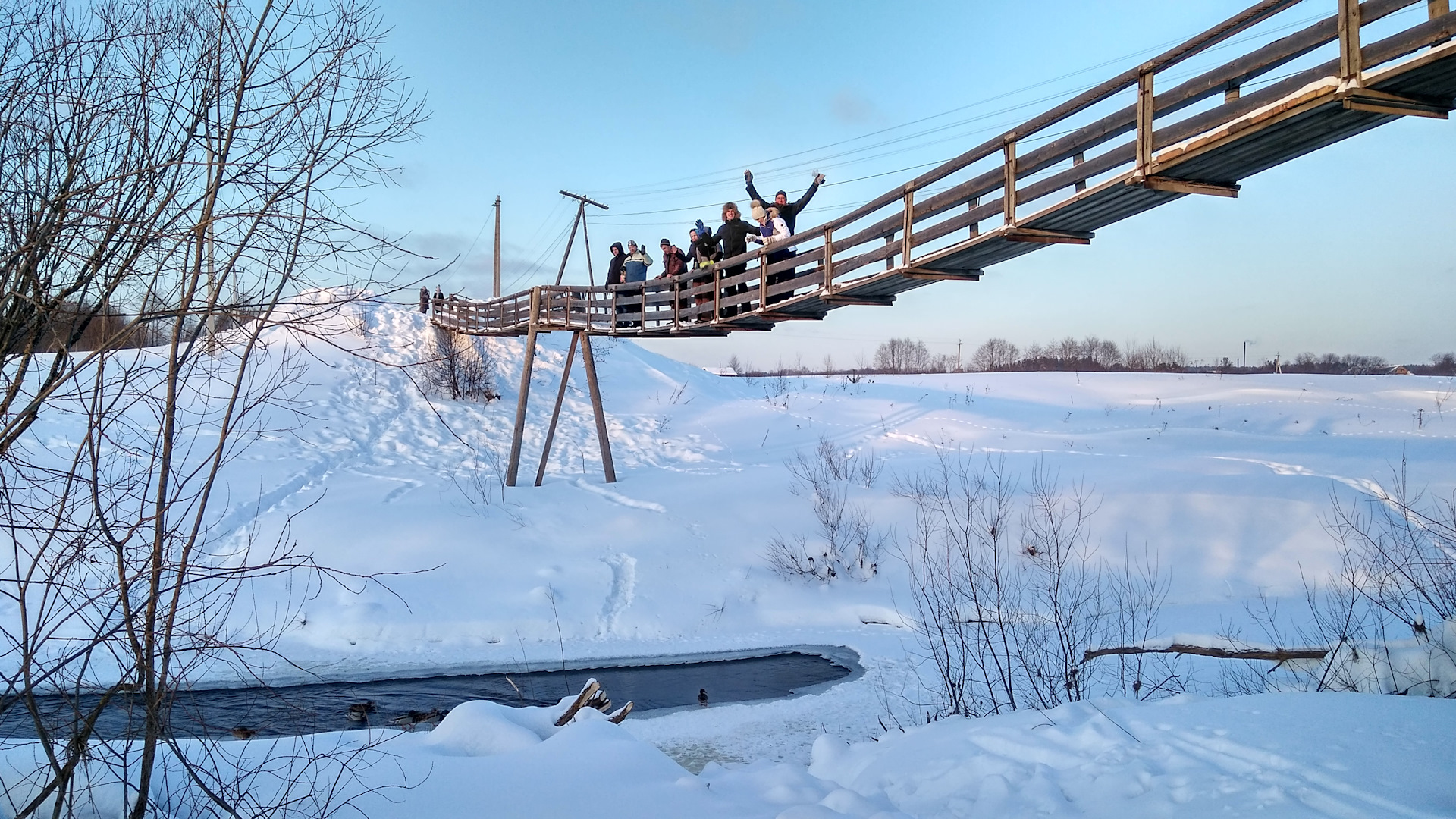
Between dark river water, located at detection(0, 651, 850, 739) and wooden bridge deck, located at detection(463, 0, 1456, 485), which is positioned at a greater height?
wooden bridge deck, located at detection(463, 0, 1456, 485)

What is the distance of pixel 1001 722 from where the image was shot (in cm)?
587

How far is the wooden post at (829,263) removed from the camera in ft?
30.8

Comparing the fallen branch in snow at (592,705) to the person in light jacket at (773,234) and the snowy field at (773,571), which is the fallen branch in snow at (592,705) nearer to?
the snowy field at (773,571)

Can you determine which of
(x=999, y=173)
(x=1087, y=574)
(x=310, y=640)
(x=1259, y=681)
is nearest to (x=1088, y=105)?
(x=999, y=173)

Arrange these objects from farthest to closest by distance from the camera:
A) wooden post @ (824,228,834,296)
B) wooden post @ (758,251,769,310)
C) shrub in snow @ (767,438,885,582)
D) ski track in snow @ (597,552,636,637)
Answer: shrub in snow @ (767,438,885,582)
ski track in snow @ (597,552,636,637)
wooden post @ (758,251,769,310)
wooden post @ (824,228,834,296)

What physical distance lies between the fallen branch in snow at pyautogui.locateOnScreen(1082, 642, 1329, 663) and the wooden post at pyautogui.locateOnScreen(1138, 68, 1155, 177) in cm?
387

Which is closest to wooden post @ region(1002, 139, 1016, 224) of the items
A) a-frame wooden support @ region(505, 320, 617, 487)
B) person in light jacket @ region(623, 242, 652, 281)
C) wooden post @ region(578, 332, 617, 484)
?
person in light jacket @ region(623, 242, 652, 281)

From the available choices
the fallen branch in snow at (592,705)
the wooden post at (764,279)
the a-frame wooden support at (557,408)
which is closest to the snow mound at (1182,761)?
the fallen branch in snow at (592,705)

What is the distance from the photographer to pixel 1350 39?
4.67m

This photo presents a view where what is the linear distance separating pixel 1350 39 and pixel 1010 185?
2.55m

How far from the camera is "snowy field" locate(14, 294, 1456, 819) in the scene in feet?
14.8

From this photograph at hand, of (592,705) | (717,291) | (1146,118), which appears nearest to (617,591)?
(717,291)

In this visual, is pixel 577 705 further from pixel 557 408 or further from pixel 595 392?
pixel 557 408

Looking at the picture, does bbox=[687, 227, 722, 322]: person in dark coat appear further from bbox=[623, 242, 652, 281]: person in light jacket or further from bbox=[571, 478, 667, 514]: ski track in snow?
bbox=[571, 478, 667, 514]: ski track in snow
